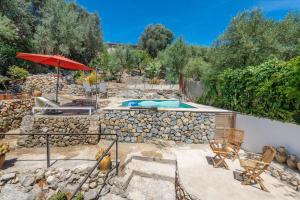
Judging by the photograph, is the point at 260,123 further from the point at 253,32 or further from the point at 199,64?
the point at 199,64

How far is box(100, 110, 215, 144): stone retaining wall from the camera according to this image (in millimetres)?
9008

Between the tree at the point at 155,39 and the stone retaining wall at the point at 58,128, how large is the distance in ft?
113

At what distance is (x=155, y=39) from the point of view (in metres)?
42.3

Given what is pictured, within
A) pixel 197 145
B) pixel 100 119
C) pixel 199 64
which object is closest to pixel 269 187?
pixel 197 145

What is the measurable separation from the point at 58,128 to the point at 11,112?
3429 mm

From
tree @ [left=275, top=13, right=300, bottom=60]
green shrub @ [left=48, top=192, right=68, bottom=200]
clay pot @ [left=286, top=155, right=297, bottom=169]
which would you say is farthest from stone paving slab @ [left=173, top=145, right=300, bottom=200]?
tree @ [left=275, top=13, right=300, bottom=60]

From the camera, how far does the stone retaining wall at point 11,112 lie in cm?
972

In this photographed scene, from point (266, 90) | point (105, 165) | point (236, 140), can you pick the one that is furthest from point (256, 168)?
point (105, 165)

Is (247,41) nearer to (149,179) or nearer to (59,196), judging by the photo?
(149,179)

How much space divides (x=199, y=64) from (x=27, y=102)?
58.5 feet

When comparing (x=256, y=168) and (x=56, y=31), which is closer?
(x=256, y=168)

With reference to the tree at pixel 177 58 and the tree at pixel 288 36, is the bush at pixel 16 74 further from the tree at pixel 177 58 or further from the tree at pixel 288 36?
the tree at pixel 288 36

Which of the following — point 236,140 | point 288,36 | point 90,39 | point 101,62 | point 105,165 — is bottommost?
point 105,165

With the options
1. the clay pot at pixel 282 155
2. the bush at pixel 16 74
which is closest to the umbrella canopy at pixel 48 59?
the bush at pixel 16 74
